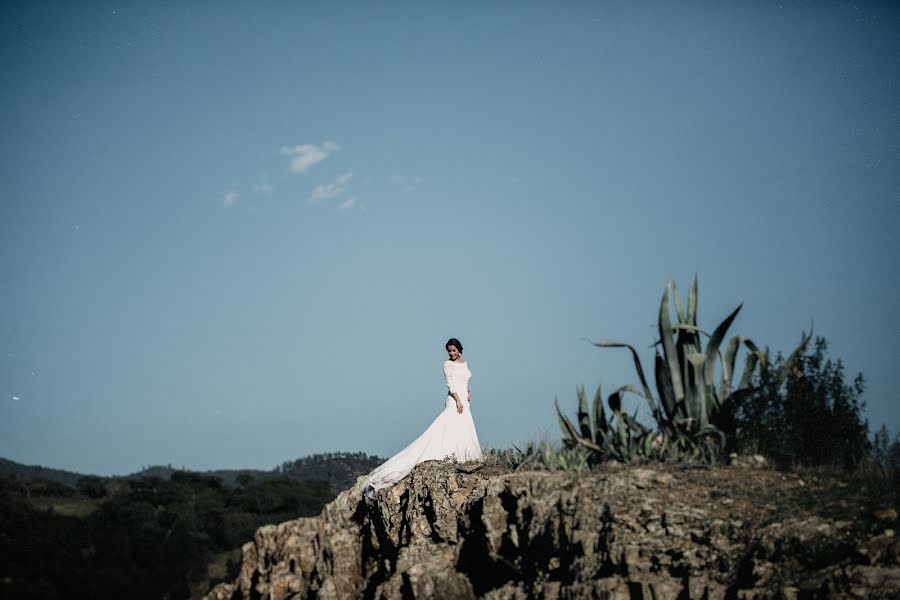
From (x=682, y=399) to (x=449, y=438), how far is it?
13.1 ft

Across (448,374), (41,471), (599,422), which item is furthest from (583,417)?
(41,471)

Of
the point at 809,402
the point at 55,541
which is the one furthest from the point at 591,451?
the point at 55,541

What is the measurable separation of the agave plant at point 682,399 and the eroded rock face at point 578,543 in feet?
3.23

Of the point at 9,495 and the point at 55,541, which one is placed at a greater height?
the point at 9,495

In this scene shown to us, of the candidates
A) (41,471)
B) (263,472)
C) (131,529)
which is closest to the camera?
(131,529)

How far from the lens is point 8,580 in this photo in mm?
30766

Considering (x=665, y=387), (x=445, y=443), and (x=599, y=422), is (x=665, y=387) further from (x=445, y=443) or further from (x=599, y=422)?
(x=445, y=443)

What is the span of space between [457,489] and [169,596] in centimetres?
2689

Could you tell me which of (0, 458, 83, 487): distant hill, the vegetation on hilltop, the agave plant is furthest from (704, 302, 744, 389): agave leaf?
(0, 458, 83, 487): distant hill

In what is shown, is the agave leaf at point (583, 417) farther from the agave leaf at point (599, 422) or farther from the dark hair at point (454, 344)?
the dark hair at point (454, 344)

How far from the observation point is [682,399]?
11164 millimetres

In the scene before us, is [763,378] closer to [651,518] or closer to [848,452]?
[848,452]

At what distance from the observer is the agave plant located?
35.0 ft

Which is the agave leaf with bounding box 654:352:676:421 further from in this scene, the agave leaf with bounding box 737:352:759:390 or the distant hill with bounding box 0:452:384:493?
the distant hill with bounding box 0:452:384:493
